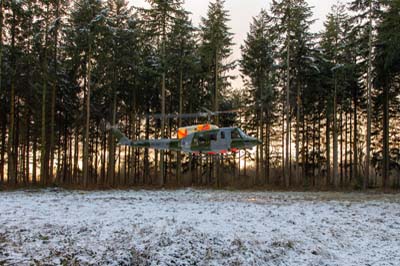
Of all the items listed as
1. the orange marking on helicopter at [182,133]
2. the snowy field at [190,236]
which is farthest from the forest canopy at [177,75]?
the snowy field at [190,236]

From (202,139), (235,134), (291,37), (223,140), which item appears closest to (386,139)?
(291,37)

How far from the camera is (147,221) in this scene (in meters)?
9.77

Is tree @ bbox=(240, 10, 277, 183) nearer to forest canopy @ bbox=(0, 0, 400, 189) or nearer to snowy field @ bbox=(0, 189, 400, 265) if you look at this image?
forest canopy @ bbox=(0, 0, 400, 189)

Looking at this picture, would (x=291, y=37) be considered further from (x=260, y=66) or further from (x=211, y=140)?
(x=211, y=140)

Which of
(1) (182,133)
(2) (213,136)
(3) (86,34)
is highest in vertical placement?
(3) (86,34)

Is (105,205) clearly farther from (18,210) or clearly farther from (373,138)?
(373,138)

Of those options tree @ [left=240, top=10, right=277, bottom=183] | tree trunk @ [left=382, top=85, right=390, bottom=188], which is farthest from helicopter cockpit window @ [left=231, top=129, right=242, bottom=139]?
tree trunk @ [left=382, top=85, right=390, bottom=188]

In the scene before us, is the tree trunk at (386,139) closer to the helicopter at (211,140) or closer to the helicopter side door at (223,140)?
the helicopter at (211,140)

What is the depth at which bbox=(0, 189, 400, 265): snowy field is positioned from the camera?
7289mm

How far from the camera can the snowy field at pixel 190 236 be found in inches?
287

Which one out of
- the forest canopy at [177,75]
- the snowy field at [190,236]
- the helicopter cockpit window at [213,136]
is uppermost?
the forest canopy at [177,75]

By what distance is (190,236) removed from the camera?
843 cm

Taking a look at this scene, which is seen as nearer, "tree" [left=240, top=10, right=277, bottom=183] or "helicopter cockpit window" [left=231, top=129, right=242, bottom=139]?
"helicopter cockpit window" [left=231, top=129, right=242, bottom=139]

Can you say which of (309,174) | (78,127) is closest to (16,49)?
(78,127)
